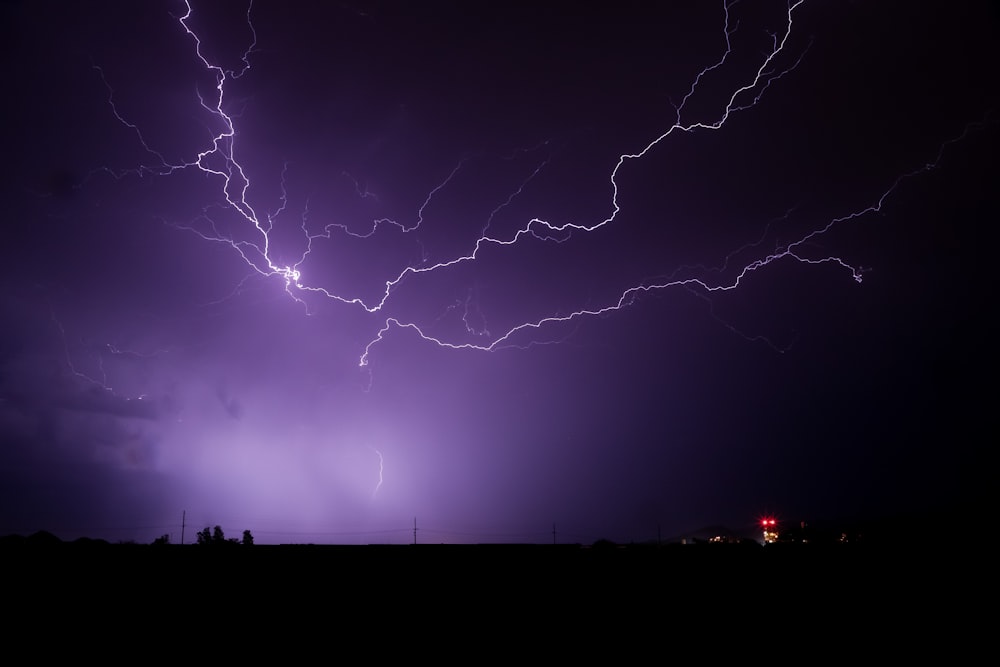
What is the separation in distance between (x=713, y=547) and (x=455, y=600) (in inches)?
120

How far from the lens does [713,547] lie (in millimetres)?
6051

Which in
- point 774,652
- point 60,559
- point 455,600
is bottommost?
point 774,652

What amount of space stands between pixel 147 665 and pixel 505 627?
222 cm

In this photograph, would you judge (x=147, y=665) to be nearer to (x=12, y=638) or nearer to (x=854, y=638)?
(x=12, y=638)

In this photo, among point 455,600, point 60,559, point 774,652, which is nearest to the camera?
point 774,652

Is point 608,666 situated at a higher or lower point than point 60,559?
lower

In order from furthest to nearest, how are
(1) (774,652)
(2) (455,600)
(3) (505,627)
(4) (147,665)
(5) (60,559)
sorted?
(5) (60,559), (2) (455,600), (3) (505,627), (1) (774,652), (4) (147,665)

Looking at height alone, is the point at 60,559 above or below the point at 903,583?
above

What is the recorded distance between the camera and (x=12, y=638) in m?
3.59

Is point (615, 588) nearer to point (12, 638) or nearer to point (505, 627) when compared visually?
point (505, 627)

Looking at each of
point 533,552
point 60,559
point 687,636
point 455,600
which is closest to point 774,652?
point 687,636

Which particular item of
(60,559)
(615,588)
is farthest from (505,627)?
(60,559)

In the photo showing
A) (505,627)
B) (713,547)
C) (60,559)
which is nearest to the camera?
(505,627)

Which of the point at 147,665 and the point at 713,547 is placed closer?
the point at 147,665
